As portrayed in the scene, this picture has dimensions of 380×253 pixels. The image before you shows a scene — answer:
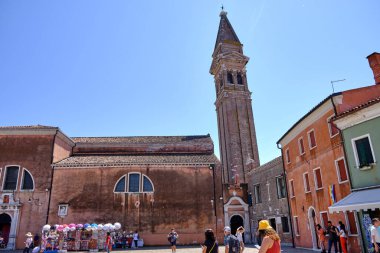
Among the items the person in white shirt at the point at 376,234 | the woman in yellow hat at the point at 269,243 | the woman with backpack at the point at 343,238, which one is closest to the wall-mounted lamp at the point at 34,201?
the woman with backpack at the point at 343,238

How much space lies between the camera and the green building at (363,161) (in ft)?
40.1

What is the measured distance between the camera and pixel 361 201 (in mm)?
11945

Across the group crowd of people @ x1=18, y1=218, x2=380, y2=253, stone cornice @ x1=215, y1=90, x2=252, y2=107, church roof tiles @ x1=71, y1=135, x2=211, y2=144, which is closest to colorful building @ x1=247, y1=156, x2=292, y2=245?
crowd of people @ x1=18, y1=218, x2=380, y2=253

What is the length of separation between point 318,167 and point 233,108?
23784 millimetres

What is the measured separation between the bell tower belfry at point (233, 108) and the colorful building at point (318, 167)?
14.7 metres

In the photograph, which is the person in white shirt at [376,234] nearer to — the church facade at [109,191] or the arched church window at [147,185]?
the church facade at [109,191]

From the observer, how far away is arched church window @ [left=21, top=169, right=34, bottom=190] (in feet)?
81.0

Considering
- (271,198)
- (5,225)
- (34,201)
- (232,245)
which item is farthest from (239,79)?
(232,245)

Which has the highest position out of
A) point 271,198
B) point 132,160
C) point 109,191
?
point 132,160

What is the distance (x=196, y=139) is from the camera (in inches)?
1264

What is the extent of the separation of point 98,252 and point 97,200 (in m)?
5.52

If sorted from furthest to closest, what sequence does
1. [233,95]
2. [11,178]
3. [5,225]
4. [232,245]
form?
[233,95] → [11,178] → [5,225] → [232,245]

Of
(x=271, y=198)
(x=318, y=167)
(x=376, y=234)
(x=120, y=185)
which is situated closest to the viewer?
(x=376, y=234)

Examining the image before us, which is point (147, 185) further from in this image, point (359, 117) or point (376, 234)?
point (376, 234)
